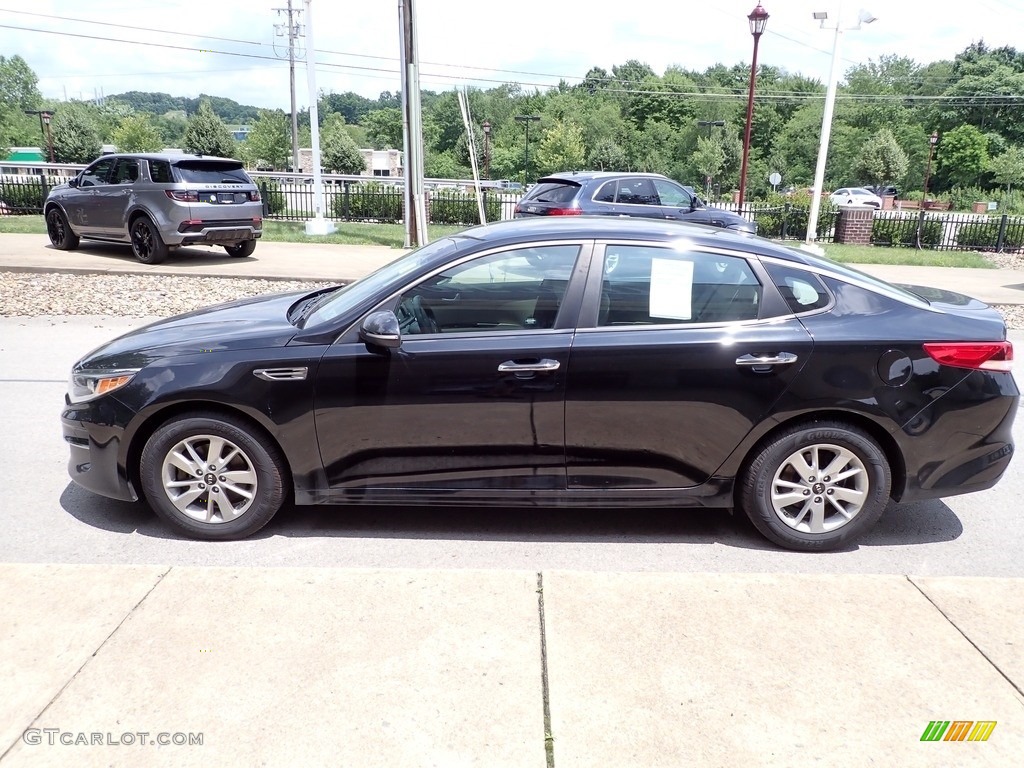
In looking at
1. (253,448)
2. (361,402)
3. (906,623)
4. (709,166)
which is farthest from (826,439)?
(709,166)

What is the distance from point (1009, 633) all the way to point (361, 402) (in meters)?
2.93

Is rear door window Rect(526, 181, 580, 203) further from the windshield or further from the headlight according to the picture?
the headlight

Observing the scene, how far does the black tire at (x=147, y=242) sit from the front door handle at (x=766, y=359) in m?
12.1

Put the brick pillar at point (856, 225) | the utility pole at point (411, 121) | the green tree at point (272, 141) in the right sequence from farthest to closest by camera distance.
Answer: the green tree at point (272, 141), the brick pillar at point (856, 225), the utility pole at point (411, 121)

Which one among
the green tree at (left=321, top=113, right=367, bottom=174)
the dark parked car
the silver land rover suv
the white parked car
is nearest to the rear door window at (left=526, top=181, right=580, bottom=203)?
the dark parked car

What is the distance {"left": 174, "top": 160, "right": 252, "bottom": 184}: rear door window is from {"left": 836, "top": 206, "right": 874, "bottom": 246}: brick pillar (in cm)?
1620

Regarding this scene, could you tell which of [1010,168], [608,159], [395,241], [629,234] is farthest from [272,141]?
[629,234]

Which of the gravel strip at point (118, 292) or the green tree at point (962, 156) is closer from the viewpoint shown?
the gravel strip at point (118, 292)

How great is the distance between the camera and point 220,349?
12.7 ft

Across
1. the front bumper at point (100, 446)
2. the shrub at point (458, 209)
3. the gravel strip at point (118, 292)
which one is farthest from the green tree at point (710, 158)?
the front bumper at point (100, 446)

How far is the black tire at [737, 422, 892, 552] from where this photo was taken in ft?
12.6

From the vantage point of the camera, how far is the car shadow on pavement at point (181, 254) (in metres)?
14.1

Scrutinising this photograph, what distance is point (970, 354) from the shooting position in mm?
3848

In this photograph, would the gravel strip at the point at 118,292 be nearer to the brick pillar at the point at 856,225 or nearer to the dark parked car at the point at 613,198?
the dark parked car at the point at 613,198
